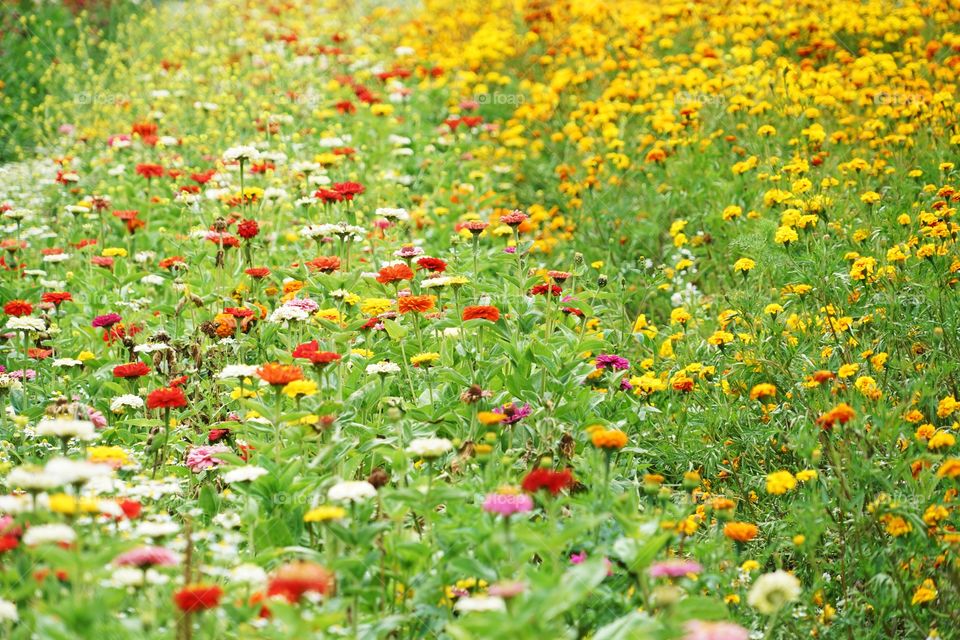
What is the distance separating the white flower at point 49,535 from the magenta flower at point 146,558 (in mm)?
135

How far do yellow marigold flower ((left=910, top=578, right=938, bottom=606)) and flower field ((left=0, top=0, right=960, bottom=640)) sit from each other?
0.13 feet

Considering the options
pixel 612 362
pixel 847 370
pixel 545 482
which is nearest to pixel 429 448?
pixel 545 482

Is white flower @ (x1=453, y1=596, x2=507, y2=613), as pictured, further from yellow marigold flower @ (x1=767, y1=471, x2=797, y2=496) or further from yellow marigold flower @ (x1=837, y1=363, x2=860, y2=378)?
yellow marigold flower @ (x1=837, y1=363, x2=860, y2=378)

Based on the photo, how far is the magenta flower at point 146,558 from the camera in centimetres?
202

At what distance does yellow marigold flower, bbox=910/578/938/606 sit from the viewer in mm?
2561

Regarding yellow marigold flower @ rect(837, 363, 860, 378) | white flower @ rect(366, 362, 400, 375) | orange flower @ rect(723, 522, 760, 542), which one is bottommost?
orange flower @ rect(723, 522, 760, 542)

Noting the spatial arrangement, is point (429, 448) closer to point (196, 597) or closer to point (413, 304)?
point (196, 597)

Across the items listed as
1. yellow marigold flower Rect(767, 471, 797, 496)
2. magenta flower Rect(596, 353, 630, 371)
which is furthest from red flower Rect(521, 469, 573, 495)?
magenta flower Rect(596, 353, 630, 371)

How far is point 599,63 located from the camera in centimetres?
786

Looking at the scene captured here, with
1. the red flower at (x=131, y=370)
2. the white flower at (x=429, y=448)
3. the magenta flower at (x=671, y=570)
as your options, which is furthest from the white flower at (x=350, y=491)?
the red flower at (x=131, y=370)

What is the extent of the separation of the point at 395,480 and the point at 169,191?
3.66 meters

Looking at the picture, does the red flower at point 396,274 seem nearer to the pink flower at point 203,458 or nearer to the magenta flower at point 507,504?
the pink flower at point 203,458

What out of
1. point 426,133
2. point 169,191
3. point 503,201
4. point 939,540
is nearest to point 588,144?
point 503,201

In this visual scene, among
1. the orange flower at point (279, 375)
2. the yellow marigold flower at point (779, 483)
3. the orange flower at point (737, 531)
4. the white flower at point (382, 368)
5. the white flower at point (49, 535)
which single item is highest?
the white flower at point (49, 535)
